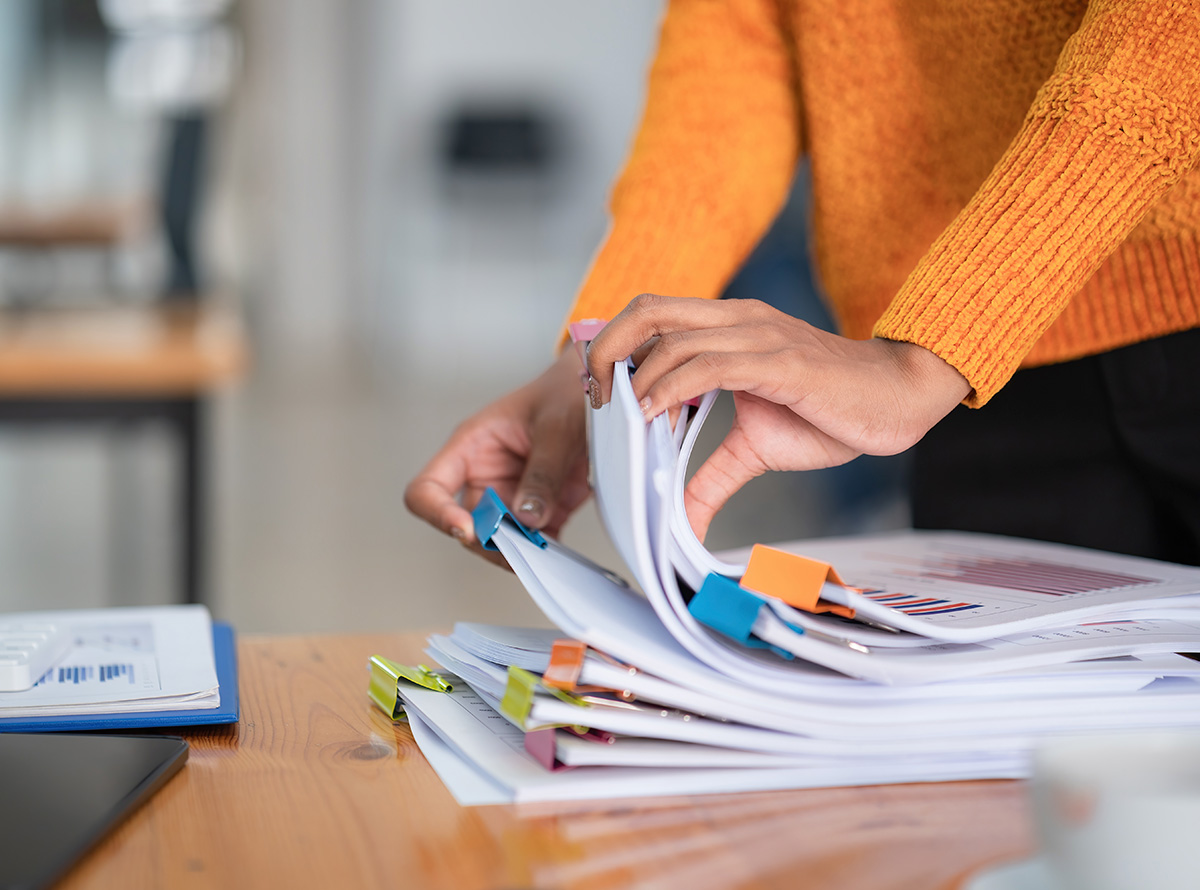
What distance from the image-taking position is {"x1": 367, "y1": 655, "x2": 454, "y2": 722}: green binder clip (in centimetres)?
51

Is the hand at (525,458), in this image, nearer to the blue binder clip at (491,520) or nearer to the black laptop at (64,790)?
the blue binder clip at (491,520)

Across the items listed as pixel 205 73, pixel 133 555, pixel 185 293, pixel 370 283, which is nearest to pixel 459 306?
pixel 370 283

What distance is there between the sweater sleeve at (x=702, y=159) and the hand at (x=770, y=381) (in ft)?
0.71

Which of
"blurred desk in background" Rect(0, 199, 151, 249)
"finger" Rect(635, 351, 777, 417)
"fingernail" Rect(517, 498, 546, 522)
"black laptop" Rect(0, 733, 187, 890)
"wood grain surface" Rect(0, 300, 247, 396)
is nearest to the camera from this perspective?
"black laptop" Rect(0, 733, 187, 890)

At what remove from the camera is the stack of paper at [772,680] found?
405 mm

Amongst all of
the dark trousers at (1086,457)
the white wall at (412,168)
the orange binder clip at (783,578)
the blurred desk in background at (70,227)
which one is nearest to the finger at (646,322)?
the orange binder clip at (783,578)

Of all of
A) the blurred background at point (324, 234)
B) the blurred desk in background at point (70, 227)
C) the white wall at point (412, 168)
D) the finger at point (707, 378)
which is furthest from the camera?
the white wall at point (412, 168)

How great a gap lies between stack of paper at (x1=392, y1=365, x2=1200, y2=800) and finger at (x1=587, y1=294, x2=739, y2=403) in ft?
0.15

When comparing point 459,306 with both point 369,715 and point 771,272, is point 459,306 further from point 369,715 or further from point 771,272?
point 369,715

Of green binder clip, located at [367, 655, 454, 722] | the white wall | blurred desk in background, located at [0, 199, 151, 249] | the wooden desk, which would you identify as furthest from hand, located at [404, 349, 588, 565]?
the white wall

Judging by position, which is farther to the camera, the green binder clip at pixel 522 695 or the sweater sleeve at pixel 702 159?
the sweater sleeve at pixel 702 159

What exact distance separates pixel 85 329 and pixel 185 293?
2.82ft

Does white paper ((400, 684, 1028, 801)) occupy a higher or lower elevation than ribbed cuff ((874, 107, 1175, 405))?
lower

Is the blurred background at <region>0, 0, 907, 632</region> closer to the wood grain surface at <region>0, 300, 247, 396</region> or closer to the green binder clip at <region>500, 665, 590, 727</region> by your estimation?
the wood grain surface at <region>0, 300, 247, 396</region>
